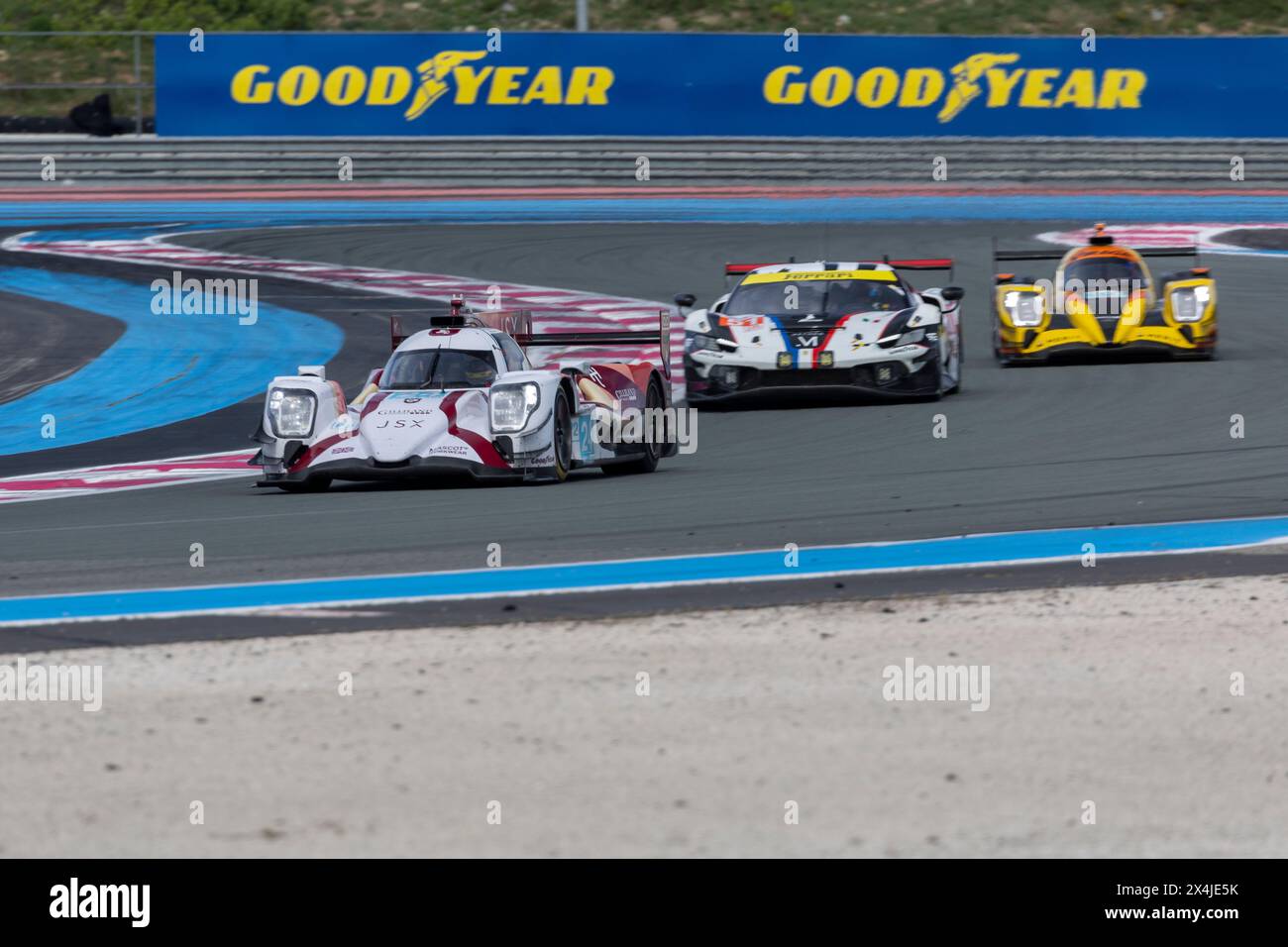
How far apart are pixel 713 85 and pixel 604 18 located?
320 inches

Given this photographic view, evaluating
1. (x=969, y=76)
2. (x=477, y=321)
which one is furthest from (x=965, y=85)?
(x=477, y=321)

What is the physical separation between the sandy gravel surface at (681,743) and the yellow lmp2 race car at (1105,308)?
9.63 metres

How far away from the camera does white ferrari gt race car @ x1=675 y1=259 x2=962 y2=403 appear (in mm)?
15633

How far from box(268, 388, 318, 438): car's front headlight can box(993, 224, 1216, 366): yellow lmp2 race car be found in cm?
747

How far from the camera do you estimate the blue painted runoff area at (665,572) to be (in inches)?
336

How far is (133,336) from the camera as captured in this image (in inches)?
792

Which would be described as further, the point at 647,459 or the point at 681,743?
the point at 647,459

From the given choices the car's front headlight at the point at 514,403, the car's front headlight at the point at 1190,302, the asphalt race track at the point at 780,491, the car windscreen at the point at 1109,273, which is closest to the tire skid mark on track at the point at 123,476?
the asphalt race track at the point at 780,491

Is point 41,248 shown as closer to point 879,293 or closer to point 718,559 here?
point 879,293

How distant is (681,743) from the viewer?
6078 mm

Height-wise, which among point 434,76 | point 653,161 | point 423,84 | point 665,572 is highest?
point 434,76

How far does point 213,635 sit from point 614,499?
409cm

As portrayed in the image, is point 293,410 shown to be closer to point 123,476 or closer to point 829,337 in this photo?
point 123,476

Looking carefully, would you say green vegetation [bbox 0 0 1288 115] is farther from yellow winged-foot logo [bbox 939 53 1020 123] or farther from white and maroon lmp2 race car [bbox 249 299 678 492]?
white and maroon lmp2 race car [bbox 249 299 678 492]
